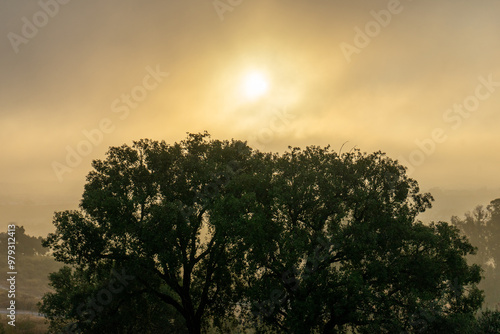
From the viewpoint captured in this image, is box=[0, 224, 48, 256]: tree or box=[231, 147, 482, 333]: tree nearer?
box=[231, 147, 482, 333]: tree

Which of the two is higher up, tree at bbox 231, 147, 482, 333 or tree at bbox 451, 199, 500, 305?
tree at bbox 451, 199, 500, 305

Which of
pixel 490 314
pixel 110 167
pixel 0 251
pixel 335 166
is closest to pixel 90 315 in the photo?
pixel 110 167

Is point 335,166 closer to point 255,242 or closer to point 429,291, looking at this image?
point 255,242

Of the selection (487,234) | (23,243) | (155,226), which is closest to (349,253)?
(155,226)

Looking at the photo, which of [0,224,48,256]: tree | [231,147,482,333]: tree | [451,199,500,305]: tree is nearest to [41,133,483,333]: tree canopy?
[231,147,482,333]: tree

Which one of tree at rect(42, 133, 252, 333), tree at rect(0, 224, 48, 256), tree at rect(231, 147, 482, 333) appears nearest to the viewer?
tree at rect(231, 147, 482, 333)

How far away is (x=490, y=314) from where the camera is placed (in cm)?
2583

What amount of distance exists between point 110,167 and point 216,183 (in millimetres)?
8675

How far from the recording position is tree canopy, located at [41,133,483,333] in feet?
74.0

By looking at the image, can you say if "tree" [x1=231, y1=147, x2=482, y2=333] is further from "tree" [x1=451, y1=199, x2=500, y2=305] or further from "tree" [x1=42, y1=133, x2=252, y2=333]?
"tree" [x1=451, y1=199, x2=500, y2=305]

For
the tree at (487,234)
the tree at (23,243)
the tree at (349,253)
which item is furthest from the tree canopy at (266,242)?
the tree at (23,243)

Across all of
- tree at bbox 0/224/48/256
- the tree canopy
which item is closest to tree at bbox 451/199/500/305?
the tree canopy

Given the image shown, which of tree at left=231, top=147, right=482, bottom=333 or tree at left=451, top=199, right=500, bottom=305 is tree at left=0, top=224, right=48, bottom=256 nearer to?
tree at left=231, top=147, right=482, bottom=333

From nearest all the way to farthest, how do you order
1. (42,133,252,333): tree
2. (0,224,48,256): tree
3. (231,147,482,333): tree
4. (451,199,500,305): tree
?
(231,147,482,333): tree, (42,133,252,333): tree, (451,199,500,305): tree, (0,224,48,256): tree
